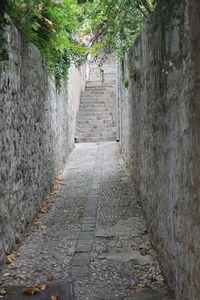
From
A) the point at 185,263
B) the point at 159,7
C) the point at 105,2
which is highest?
the point at 105,2

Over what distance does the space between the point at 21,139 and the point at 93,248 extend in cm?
164

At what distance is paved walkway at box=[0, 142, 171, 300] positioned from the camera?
12.9 ft

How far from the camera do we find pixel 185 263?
3.04 meters

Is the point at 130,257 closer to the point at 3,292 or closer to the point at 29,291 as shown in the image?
the point at 29,291

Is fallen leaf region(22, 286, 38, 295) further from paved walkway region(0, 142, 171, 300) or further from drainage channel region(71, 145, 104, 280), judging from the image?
drainage channel region(71, 145, 104, 280)

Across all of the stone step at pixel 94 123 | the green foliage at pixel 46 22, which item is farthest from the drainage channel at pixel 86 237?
the stone step at pixel 94 123

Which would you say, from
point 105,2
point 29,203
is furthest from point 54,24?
point 29,203

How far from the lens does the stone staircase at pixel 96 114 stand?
54.8 feet

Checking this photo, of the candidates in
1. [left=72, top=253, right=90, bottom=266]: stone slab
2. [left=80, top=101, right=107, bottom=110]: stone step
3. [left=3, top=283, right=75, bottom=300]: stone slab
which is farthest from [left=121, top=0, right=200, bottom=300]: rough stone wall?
[left=80, top=101, right=107, bottom=110]: stone step

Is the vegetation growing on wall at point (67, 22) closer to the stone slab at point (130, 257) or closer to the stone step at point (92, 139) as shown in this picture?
the stone slab at point (130, 257)

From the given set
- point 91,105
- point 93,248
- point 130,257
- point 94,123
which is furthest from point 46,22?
point 91,105

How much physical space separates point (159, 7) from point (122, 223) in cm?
316

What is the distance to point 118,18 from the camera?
8.91 m

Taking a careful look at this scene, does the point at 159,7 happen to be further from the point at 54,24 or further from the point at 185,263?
the point at 54,24
